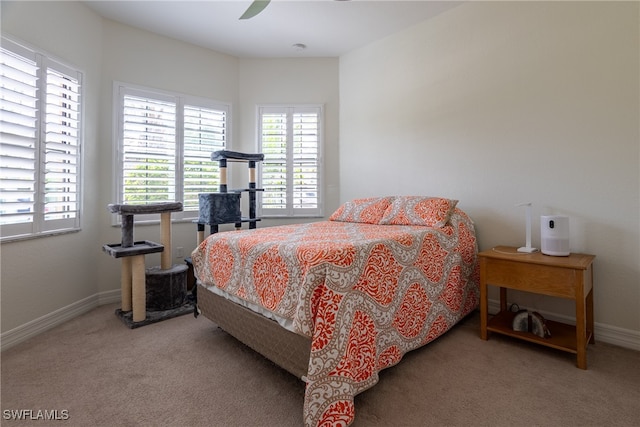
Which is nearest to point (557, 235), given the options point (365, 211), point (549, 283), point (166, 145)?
point (549, 283)

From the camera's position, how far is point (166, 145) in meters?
3.36

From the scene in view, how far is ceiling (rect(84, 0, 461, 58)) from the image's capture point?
277 cm

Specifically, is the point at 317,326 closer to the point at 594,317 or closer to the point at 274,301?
the point at 274,301

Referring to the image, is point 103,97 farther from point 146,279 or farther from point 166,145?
point 146,279

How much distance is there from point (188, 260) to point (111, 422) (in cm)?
185

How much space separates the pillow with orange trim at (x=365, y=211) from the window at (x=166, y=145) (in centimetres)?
173

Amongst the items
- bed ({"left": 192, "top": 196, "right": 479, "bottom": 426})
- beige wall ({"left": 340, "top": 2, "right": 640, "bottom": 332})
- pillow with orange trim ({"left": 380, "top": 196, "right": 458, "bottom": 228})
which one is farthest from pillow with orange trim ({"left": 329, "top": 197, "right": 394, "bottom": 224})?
beige wall ({"left": 340, "top": 2, "right": 640, "bottom": 332})

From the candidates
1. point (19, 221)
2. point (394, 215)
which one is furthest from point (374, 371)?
point (19, 221)

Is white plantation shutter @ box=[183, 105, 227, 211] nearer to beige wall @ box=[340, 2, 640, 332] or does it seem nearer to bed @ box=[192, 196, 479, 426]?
bed @ box=[192, 196, 479, 426]

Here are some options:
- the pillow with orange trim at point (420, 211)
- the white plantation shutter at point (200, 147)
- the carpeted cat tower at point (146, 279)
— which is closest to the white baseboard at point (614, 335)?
the pillow with orange trim at point (420, 211)

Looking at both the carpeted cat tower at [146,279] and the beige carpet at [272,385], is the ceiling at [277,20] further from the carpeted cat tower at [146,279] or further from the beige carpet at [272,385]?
the beige carpet at [272,385]

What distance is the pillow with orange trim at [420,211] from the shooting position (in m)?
2.40

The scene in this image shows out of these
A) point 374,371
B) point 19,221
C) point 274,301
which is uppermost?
point 19,221

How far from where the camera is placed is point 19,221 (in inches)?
86.1
